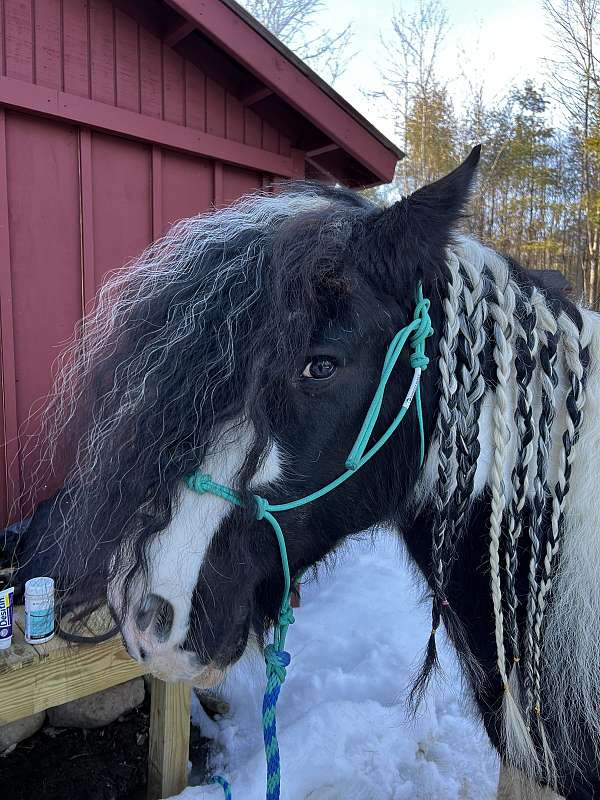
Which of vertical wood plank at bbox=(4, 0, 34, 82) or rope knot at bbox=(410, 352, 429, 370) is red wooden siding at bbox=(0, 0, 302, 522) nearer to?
vertical wood plank at bbox=(4, 0, 34, 82)

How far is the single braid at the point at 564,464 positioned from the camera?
98 centimetres

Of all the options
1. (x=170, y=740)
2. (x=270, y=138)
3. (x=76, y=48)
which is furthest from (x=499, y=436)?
(x=270, y=138)

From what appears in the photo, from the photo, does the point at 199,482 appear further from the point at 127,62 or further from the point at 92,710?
the point at 127,62

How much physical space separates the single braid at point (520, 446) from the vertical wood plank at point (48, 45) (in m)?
2.38

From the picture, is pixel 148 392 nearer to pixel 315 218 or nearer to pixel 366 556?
pixel 315 218

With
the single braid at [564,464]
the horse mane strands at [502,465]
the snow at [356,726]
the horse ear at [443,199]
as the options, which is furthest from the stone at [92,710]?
the horse ear at [443,199]

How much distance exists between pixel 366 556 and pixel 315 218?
351 cm

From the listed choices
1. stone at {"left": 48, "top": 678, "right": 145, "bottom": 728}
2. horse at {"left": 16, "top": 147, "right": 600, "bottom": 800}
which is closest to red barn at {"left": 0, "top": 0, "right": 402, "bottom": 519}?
stone at {"left": 48, "top": 678, "right": 145, "bottom": 728}

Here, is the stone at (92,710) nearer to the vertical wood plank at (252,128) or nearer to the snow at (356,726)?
the snow at (356,726)

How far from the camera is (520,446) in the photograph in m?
1.00

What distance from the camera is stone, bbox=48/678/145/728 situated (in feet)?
7.78

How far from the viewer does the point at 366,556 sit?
13.4 ft

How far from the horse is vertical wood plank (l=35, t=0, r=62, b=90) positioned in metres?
1.82

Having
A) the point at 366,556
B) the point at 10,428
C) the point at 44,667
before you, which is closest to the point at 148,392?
the point at 44,667
